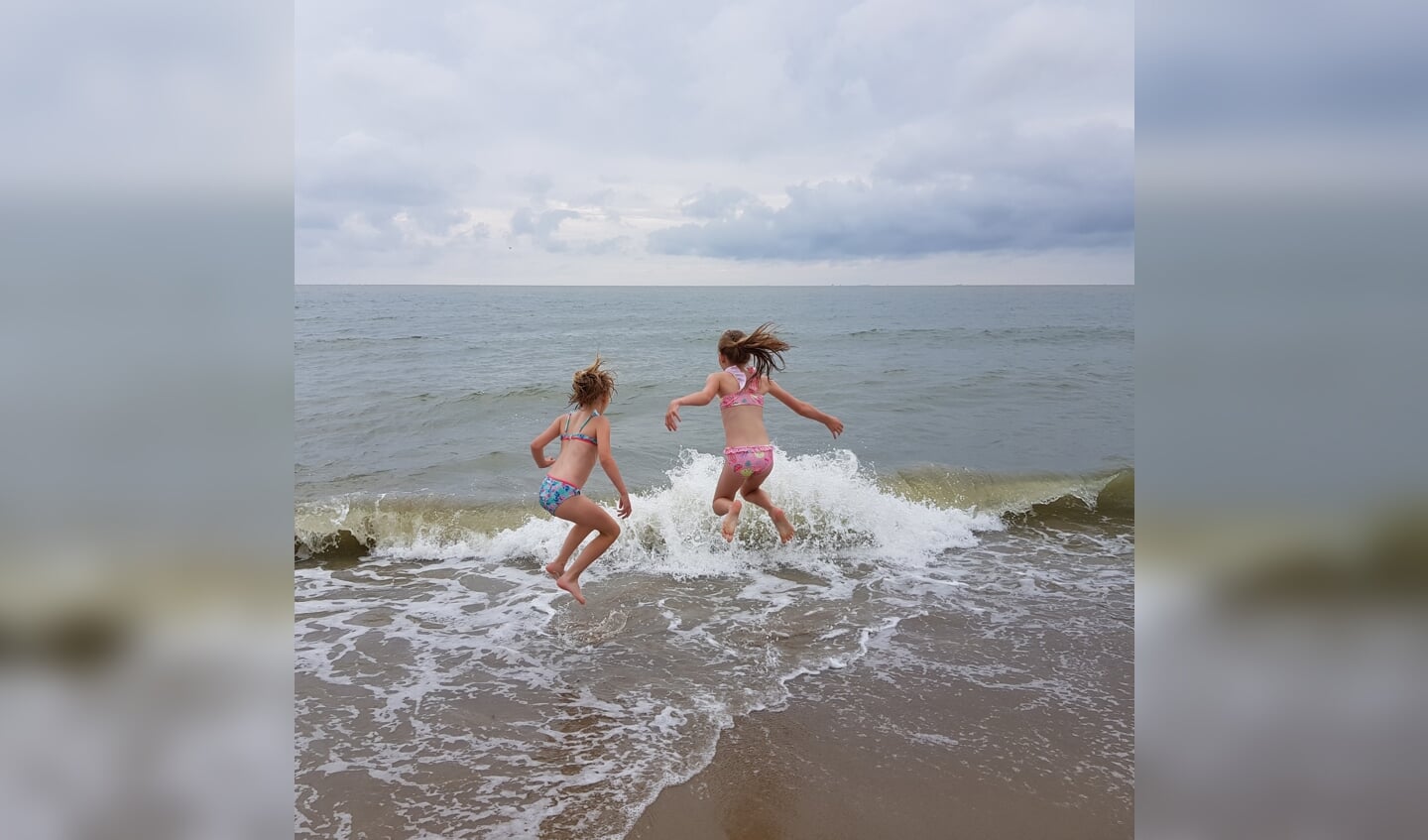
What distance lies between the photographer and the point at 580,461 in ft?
20.8

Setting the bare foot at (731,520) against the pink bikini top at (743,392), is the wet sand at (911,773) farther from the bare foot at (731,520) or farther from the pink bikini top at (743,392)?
the pink bikini top at (743,392)

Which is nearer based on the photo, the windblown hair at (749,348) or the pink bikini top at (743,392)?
the windblown hair at (749,348)

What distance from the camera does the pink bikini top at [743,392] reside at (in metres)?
7.17

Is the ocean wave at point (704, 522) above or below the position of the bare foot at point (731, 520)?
below

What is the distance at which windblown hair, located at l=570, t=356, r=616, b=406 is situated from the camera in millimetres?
6215

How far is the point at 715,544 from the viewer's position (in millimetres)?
8953

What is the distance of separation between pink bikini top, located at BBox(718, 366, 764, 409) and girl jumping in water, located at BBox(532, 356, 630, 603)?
1200mm

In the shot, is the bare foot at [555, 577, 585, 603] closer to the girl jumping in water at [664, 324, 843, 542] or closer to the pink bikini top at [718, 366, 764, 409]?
the girl jumping in water at [664, 324, 843, 542]
